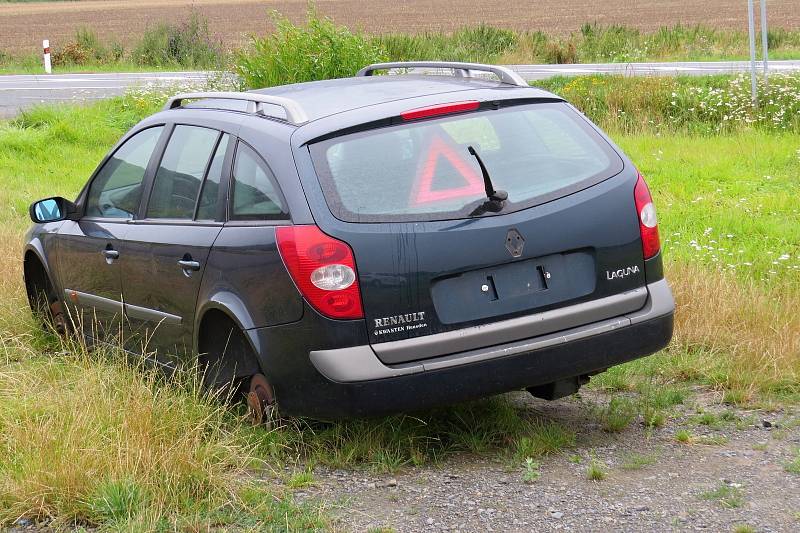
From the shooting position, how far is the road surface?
65.9 ft

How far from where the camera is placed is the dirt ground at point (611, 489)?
417 cm

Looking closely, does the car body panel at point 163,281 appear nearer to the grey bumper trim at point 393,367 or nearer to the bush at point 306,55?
the grey bumper trim at point 393,367

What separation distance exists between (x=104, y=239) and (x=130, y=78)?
858 inches

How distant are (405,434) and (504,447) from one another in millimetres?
432

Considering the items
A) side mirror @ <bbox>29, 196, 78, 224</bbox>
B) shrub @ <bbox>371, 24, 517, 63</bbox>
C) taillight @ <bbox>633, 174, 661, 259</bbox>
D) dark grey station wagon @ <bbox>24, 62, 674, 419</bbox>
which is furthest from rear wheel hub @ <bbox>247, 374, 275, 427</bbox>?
shrub @ <bbox>371, 24, 517, 63</bbox>

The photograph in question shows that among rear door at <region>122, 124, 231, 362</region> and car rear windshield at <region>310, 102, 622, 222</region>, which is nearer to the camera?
car rear windshield at <region>310, 102, 622, 222</region>

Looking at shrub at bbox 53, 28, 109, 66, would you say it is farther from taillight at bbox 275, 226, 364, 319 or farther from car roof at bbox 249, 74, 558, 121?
taillight at bbox 275, 226, 364, 319

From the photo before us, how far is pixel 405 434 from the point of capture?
508 centimetres

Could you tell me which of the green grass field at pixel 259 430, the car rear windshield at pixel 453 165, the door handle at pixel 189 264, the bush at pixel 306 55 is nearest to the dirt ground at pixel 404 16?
the bush at pixel 306 55

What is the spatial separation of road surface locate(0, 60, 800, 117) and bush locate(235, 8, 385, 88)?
4.86m

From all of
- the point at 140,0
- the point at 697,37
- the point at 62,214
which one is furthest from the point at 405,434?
the point at 140,0

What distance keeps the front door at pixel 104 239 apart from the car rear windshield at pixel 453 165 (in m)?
1.68

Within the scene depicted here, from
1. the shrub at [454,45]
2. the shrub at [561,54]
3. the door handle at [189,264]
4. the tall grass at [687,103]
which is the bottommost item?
the shrub at [561,54]

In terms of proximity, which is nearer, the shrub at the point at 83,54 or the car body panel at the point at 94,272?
the car body panel at the point at 94,272
